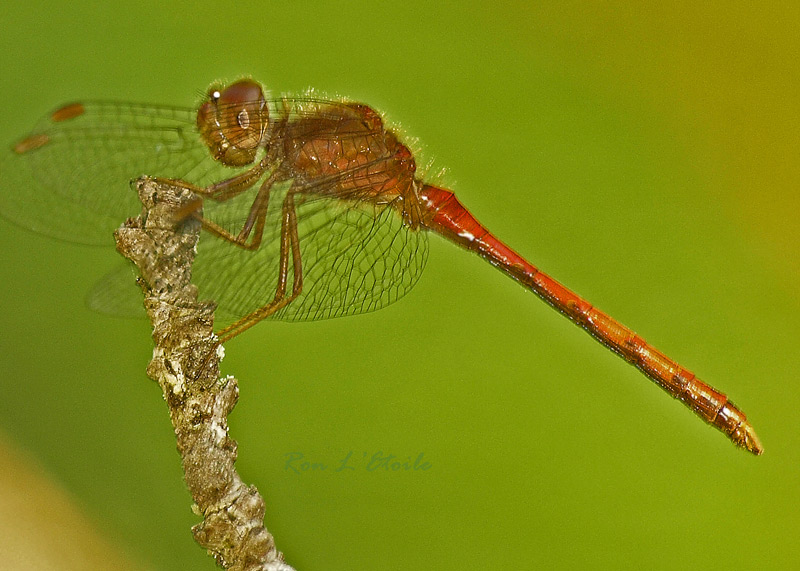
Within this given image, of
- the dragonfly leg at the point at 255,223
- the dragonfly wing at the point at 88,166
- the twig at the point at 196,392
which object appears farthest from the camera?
the dragonfly leg at the point at 255,223

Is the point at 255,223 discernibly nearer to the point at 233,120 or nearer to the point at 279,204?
the point at 279,204

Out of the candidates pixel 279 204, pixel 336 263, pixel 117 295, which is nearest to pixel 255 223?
pixel 279 204

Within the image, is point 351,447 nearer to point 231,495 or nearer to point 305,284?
point 305,284

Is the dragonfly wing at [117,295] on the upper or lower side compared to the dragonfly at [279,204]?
lower

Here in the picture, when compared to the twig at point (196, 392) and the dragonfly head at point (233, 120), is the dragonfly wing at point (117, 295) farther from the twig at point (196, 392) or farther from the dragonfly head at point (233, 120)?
the dragonfly head at point (233, 120)

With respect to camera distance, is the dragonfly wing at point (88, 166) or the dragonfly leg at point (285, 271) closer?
the dragonfly wing at point (88, 166)

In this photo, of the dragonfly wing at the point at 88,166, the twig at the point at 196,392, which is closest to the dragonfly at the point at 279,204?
the dragonfly wing at the point at 88,166

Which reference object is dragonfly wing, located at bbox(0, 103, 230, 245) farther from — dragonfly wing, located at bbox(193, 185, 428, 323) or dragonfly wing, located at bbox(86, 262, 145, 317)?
dragonfly wing, located at bbox(193, 185, 428, 323)
